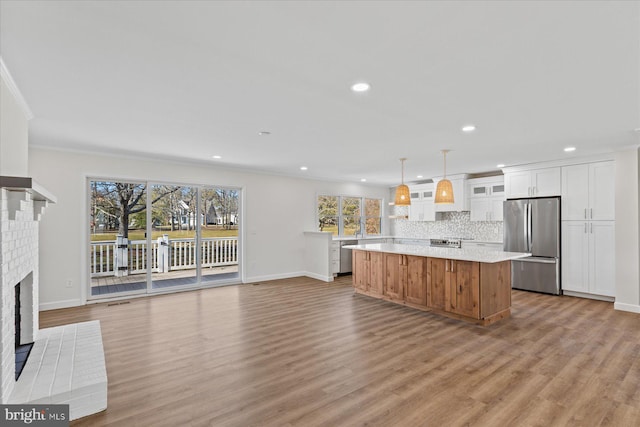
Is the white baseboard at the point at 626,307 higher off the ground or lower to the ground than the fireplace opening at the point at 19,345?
lower

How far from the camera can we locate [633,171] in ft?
15.6

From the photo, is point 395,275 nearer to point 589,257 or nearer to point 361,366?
point 361,366

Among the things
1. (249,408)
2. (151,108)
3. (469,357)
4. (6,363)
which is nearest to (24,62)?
(151,108)

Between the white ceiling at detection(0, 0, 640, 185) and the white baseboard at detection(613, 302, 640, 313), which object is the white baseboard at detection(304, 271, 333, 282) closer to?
the white ceiling at detection(0, 0, 640, 185)

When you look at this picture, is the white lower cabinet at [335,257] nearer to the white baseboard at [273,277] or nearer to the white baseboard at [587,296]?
the white baseboard at [273,277]

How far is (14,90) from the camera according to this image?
2.65m

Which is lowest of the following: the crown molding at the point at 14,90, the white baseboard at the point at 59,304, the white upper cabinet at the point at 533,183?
the white baseboard at the point at 59,304

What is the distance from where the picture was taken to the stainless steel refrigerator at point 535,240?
581cm

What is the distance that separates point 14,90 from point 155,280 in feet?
15.7

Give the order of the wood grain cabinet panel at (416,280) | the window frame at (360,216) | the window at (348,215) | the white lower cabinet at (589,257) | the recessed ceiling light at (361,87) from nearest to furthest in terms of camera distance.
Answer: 1. the recessed ceiling light at (361,87)
2. the wood grain cabinet panel at (416,280)
3. the white lower cabinet at (589,257)
4. the window frame at (360,216)
5. the window at (348,215)

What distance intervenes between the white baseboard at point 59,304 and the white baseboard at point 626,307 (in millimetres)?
8355

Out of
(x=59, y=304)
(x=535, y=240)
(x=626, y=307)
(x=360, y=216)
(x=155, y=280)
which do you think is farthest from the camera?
(x=360, y=216)

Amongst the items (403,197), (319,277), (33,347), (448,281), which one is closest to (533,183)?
(403,197)
